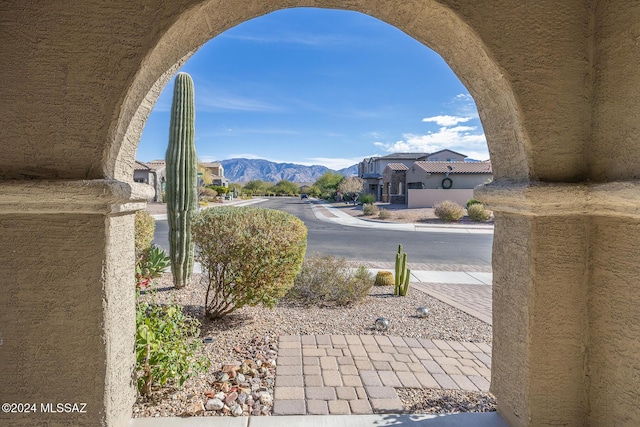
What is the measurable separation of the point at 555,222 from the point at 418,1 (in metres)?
1.60

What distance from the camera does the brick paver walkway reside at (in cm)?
297

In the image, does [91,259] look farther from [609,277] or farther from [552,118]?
[609,277]

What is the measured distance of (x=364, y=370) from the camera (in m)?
3.56

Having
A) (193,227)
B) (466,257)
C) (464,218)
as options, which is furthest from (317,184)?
(193,227)

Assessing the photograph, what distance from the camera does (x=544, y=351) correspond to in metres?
2.09

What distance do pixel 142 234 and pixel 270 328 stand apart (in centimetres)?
442

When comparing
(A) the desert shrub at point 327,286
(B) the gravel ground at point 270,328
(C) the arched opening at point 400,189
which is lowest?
(B) the gravel ground at point 270,328

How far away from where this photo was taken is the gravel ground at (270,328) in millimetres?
2971

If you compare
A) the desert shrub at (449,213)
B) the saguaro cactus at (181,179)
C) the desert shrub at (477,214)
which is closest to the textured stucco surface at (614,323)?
the saguaro cactus at (181,179)

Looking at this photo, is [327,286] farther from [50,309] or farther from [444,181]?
[444,181]

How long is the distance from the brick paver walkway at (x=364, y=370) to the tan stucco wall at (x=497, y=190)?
50.3 inches

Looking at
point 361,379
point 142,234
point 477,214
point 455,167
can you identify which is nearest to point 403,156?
point 455,167

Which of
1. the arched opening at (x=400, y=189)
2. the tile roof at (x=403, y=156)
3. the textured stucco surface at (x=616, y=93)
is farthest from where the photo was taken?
the tile roof at (x=403, y=156)

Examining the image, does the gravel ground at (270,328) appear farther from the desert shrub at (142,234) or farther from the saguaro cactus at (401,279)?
the desert shrub at (142,234)
